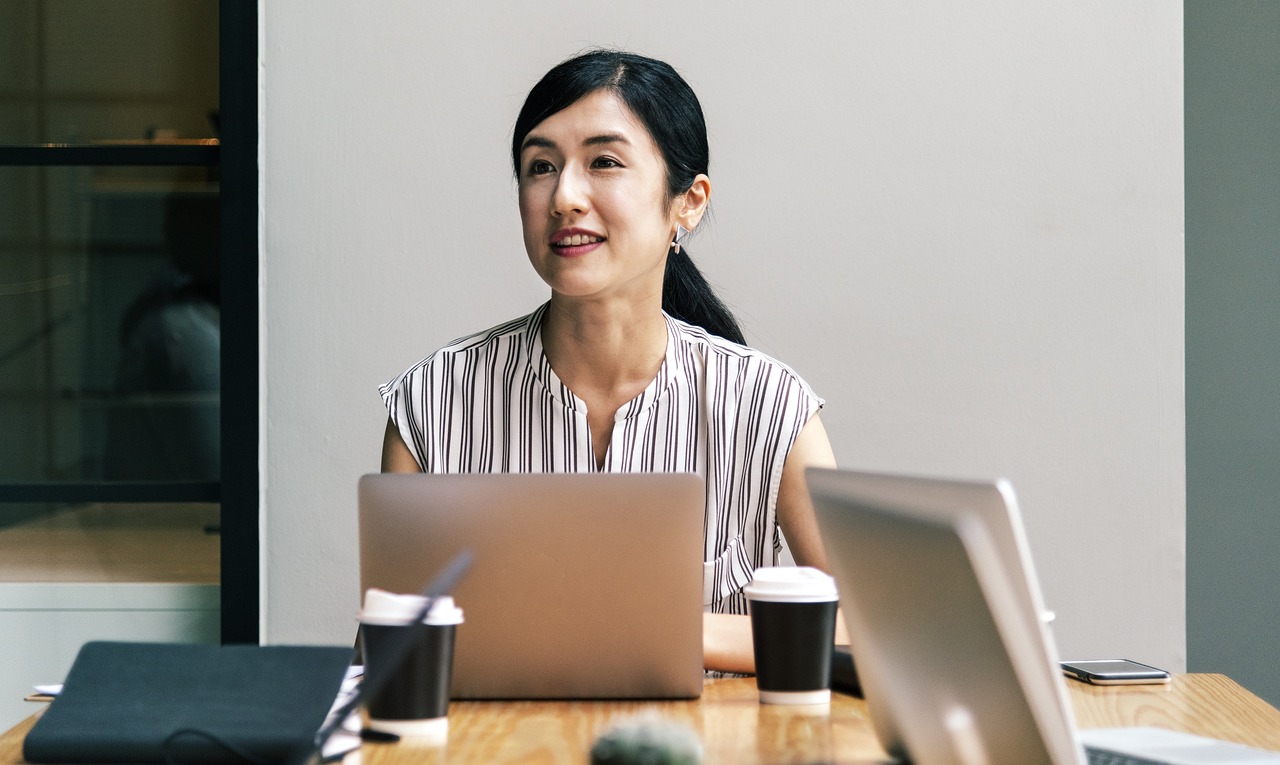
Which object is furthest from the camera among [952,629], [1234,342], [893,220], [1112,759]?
[1234,342]

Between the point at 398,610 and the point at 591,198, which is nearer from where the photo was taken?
the point at 398,610

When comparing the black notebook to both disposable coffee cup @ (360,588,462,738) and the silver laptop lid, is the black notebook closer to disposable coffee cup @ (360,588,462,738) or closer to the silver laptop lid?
disposable coffee cup @ (360,588,462,738)

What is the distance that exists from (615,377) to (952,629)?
41.1 inches

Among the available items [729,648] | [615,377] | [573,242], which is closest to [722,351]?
[615,377]

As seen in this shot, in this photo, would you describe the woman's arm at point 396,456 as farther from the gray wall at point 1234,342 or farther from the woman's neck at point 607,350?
the gray wall at point 1234,342

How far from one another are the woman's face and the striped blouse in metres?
0.16

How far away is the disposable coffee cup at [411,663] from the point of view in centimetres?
89

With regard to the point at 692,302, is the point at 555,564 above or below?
below

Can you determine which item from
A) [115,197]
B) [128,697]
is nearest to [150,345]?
[115,197]

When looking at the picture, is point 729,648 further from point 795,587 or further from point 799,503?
point 799,503

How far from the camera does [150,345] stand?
2244 millimetres

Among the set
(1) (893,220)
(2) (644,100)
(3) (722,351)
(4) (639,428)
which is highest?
(2) (644,100)

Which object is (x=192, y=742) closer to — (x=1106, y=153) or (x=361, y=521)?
(x=361, y=521)

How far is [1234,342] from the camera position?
245cm
